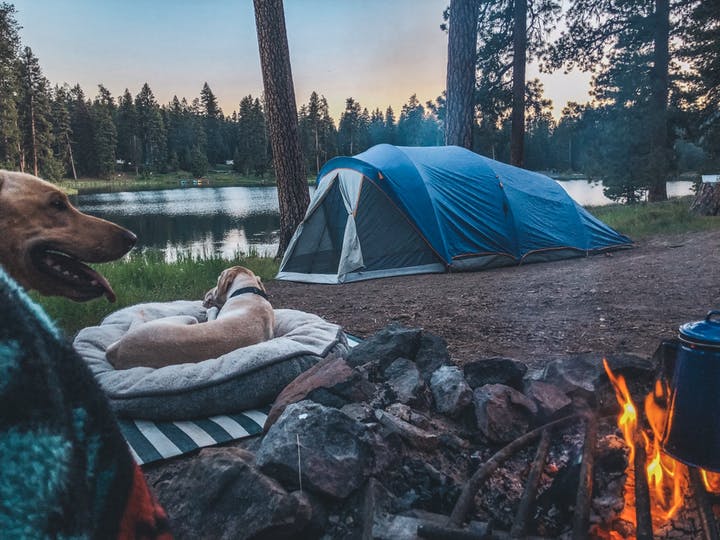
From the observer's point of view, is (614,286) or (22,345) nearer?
(22,345)

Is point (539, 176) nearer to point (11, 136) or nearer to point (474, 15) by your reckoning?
point (474, 15)

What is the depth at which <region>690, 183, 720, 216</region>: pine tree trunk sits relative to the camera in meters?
9.89

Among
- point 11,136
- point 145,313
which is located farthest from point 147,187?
point 145,313

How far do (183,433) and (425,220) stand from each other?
5125 mm

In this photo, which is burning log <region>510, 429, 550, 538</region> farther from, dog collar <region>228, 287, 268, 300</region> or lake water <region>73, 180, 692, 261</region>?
lake water <region>73, 180, 692, 261</region>

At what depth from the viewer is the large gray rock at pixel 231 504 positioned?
1586mm

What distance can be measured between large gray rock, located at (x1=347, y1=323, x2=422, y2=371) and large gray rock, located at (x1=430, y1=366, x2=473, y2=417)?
1.04ft

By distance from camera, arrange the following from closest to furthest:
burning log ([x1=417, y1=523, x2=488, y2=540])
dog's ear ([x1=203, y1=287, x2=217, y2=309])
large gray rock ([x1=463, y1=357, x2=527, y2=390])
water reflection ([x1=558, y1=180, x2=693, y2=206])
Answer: burning log ([x1=417, y1=523, x2=488, y2=540]) < large gray rock ([x1=463, y1=357, x2=527, y2=390]) < dog's ear ([x1=203, y1=287, x2=217, y2=309]) < water reflection ([x1=558, y1=180, x2=693, y2=206])

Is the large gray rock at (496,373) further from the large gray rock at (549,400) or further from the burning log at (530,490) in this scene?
the burning log at (530,490)

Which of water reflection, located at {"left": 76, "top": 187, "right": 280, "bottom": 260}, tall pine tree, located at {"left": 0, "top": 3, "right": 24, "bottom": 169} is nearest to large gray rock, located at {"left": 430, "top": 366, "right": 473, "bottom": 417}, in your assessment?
water reflection, located at {"left": 76, "top": 187, "right": 280, "bottom": 260}

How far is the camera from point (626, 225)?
10375mm

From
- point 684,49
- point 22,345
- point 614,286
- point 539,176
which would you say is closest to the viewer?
point 22,345

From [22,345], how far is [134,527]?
35cm

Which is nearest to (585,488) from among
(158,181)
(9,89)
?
(9,89)
